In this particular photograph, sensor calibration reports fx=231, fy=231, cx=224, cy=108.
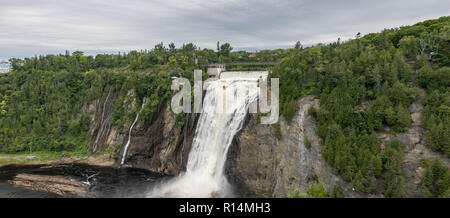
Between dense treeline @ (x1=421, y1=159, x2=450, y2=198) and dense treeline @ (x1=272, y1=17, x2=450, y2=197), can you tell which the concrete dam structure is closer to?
dense treeline @ (x1=272, y1=17, x2=450, y2=197)

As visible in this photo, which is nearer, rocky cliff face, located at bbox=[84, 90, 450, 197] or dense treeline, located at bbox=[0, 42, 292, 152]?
rocky cliff face, located at bbox=[84, 90, 450, 197]

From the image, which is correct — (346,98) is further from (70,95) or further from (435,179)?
(70,95)

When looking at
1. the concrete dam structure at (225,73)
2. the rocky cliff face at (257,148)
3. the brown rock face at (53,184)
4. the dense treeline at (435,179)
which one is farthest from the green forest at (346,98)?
the brown rock face at (53,184)

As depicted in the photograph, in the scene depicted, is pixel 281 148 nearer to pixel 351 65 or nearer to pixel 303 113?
pixel 303 113

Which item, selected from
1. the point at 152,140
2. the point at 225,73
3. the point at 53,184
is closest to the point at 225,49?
the point at 225,73

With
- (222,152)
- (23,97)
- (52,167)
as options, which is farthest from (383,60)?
(23,97)

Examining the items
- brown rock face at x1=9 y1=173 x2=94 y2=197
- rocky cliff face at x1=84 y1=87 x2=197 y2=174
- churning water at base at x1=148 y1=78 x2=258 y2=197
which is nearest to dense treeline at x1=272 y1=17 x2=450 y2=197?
churning water at base at x1=148 y1=78 x2=258 y2=197
